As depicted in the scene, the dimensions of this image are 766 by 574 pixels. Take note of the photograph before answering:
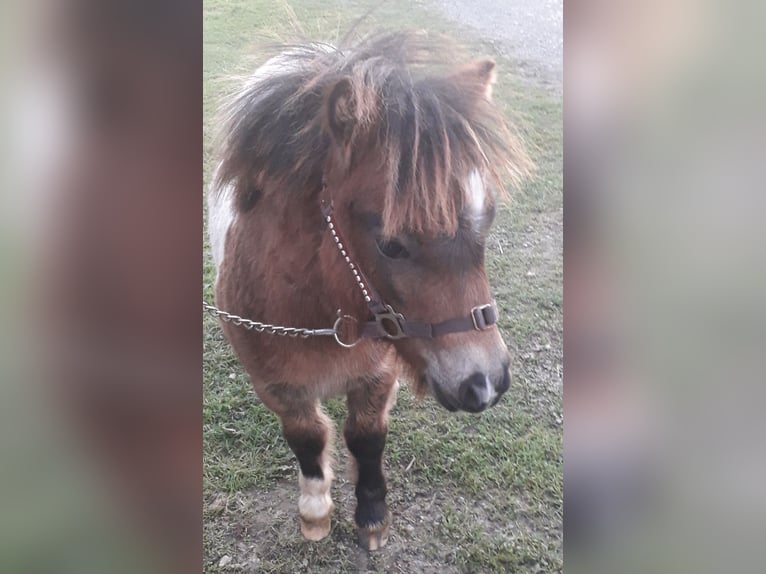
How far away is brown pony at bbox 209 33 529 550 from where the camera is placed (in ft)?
3.80

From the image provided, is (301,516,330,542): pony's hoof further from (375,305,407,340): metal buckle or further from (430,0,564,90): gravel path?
(430,0,564,90): gravel path

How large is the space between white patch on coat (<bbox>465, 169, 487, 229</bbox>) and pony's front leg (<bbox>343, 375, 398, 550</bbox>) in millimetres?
498

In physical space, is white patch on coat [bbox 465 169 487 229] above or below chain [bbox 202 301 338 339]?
above

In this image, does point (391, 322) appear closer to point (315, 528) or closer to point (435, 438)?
point (435, 438)

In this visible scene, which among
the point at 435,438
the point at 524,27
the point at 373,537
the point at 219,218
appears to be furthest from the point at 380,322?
the point at 524,27

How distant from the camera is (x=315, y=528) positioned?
1.43 meters

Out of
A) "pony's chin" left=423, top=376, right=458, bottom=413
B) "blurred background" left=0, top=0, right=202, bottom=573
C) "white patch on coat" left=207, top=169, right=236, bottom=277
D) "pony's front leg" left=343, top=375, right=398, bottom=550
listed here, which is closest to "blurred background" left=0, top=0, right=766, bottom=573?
"blurred background" left=0, top=0, right=202, bottom=573

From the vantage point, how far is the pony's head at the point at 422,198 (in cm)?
115

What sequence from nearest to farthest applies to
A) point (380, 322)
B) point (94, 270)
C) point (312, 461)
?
point (94, 270) → point (380, 322) → point (312, 461)

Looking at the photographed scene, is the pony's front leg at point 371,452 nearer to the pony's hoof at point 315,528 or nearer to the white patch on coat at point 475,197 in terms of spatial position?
the pony's hoof at point 315,528

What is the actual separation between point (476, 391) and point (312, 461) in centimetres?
56

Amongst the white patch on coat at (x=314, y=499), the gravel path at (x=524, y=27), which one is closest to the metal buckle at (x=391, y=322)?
the white patch on coat at (x=314, y=499)

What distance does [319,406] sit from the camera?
148 centimetres

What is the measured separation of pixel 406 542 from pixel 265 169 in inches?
41.3
